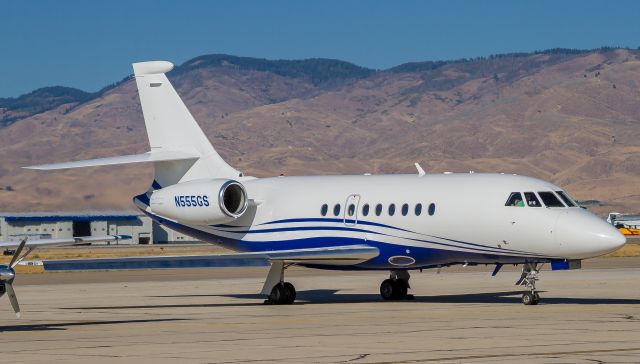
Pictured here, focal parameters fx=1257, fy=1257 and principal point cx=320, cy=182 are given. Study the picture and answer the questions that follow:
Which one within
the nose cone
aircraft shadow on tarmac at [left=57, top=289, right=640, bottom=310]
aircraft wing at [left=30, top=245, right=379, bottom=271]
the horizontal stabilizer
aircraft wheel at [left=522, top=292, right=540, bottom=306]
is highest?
the horizontal stabilizer

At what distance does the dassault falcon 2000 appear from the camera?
3134 centimetres

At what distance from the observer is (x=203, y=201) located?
3572 centimetres

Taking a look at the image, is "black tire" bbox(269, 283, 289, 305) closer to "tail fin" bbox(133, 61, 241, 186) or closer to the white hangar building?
"tail fin" bbox(133, 61, 241, 186)

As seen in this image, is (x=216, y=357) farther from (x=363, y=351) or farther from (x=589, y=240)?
(x=589, y=240)

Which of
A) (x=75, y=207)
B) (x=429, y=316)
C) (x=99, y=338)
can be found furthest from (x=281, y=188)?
(x=75, y=207)

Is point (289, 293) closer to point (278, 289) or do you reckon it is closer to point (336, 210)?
point (278, 289)

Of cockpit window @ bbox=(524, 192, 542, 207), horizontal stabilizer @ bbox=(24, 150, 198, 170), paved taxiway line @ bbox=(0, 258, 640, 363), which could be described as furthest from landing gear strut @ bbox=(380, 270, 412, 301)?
A: horizontal stabilizer @ bbox=(24, 150, 198, 170)

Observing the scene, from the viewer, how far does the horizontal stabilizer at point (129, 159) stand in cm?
3544

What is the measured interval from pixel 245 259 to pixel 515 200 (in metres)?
7.31

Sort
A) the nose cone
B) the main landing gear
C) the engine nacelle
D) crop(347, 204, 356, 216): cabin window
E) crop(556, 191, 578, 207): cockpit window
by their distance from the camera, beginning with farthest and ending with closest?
1. the engine nacelle
2. crop(347, 204, 356, 216): cabin window
3. the main landing gear
4. crop(556, 191, 578, 207): cockpit window
5. the nose cone

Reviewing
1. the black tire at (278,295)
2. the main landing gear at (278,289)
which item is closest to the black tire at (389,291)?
the main landing gear at (278,289)

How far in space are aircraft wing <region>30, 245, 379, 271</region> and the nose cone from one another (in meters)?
5.48

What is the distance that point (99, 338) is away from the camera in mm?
24344

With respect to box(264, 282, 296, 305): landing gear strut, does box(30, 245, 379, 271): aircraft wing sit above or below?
above
